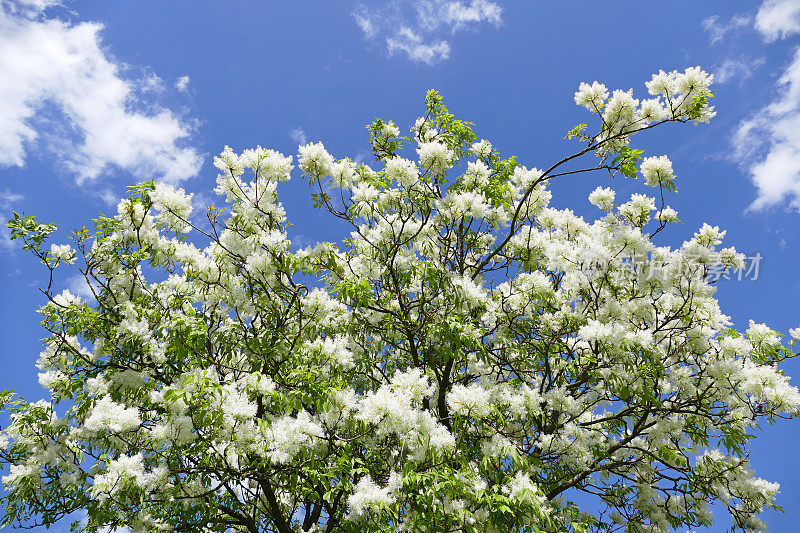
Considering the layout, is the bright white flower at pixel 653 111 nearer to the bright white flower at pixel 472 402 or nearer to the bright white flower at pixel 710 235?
the bright white flower at pixel 710 235

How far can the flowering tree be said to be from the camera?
17.1 feet

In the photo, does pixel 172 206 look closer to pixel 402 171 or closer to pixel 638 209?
pixel 402 171

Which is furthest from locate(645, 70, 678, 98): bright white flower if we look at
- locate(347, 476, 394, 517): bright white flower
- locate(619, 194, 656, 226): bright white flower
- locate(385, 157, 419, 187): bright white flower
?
locate(347, 476, 394, 517): bright white flower

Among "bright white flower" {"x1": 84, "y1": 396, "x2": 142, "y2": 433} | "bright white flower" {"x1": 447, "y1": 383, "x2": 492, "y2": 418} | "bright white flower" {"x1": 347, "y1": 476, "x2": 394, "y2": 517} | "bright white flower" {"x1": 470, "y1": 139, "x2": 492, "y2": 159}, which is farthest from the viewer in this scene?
"bright white flower" {"x1": 470, "y1": 139, "x2": 492, "y2": 159}

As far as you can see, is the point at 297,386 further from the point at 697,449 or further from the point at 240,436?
the point at 697,449

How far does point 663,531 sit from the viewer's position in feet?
24.6

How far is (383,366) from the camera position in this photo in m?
7.97

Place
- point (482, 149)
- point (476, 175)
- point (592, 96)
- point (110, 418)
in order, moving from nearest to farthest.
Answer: point (110, 418)
point (592, 96)
point (476, 175)
point (482, 149)

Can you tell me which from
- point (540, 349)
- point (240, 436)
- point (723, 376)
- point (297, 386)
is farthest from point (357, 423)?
point (723, 376)

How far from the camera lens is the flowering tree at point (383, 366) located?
522 cm

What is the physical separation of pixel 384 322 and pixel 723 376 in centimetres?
460

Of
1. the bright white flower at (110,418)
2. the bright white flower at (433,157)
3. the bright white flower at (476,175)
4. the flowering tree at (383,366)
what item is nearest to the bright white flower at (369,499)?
the flowering tree at (383,366)

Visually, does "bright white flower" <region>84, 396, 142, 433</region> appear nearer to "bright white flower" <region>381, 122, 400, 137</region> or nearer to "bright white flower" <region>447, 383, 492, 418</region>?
"bright white flower" <region>447, 383, 492, 418</region>

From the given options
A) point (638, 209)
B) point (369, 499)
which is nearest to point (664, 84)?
point (638, 209)
